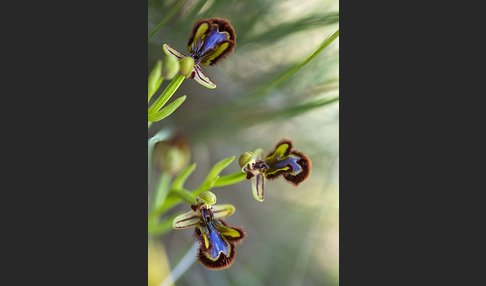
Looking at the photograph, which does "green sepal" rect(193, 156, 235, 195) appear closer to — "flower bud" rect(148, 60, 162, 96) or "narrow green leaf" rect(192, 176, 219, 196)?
"narrow green leaf" rect(192, 176, 219, 196)

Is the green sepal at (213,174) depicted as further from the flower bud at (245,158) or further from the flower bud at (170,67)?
the flower bud at (170,67)

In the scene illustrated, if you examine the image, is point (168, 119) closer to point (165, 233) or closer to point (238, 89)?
point (238, 89)

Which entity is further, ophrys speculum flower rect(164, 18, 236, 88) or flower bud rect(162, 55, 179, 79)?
ophrys speculum flower rect(164, 18, 236, 88)

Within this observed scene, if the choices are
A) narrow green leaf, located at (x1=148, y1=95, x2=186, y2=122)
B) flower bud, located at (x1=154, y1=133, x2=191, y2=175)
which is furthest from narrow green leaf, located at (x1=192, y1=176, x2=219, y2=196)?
narrow green leaf, located at (x1=148, y1=95, x2=186, y2=122)

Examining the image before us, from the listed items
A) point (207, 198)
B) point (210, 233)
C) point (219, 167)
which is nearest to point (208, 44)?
point (219, 167)

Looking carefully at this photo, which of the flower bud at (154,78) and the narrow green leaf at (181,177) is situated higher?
the flower bud at (154,78)

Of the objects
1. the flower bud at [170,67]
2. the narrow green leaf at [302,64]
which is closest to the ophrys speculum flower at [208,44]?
the flower bud at [170,67]
